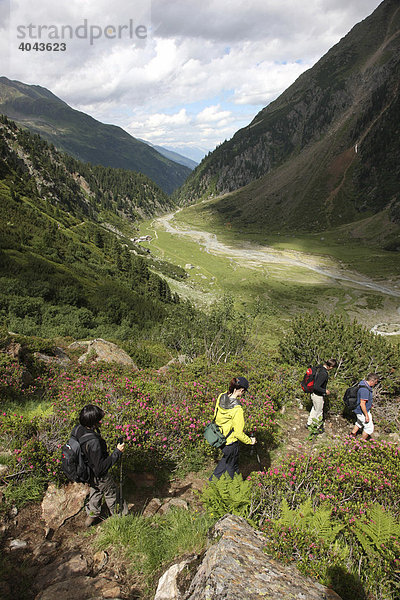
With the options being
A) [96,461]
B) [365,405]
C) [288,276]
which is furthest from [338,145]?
[96,461]

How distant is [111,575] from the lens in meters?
3.93

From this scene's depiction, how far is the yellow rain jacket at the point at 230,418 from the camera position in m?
5.73

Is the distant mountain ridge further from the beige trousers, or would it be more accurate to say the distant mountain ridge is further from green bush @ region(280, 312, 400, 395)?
the beige trousers

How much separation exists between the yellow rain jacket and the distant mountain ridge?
106660mm

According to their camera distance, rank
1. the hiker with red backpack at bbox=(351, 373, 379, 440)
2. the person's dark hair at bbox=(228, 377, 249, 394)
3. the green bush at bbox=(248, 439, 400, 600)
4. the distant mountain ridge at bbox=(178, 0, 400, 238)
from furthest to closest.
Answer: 1. the distant mountain ridge at bbox=(178, 0, 400, 238)
2. the hiker with red backpack at bbox=(351, 373, 379, 440)
3. the person's dark hair at bbox=(228, 377, 249, 394)
4. the green bush at bbox=(248, 439, 400, 600)

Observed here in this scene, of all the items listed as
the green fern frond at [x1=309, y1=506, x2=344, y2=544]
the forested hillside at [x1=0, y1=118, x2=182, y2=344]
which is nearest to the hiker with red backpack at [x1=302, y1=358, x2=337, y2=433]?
the green fern frond at [x1=309, y1=506, x2=344, y2=544]

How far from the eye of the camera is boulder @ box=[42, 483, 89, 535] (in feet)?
16.4

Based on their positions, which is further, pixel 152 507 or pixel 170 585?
pixel 152 507

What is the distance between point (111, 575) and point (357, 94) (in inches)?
7878

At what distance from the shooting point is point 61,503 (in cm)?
517

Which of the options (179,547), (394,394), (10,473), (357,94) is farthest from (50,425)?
(357,94)

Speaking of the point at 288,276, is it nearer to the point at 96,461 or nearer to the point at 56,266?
the point at 56,266

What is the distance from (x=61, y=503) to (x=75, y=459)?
126 cm

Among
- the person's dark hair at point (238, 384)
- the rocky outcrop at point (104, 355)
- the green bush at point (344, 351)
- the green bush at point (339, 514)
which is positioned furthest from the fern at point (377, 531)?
the rocky outcrop at point (104, 355)
